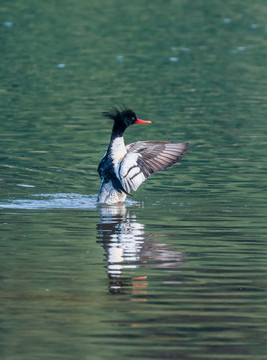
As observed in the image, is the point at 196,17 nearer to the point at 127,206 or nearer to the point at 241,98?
the point at 241,98

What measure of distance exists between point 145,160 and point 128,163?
0.98ft

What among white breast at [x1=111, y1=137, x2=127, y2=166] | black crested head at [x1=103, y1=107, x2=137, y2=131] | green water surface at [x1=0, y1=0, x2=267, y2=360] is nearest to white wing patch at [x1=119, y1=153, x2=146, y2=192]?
white breast at [x1=111, y1=137, x2=127, y2=166]

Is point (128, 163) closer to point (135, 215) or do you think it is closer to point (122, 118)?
point (122, 118)

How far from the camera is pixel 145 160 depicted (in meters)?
15.6

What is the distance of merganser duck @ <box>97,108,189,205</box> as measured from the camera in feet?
50.6

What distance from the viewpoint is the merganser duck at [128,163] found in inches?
607

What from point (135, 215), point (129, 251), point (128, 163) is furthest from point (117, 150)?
point (129, 251)

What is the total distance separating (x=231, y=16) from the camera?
4950 cm

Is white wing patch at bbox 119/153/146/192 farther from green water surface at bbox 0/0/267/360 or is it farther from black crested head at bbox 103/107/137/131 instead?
black crested head at bbox 103/107/137/131

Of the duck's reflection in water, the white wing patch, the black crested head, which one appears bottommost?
the duck's reflection in water

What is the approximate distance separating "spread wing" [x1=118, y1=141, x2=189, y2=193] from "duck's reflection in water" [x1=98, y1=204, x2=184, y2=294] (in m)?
1.03

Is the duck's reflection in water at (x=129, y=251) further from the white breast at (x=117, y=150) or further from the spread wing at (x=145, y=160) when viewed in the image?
the white breast at (x=117, y=150)

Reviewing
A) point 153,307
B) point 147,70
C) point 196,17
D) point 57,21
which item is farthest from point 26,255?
point 196,17

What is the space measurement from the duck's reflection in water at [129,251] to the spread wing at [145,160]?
1031mm
